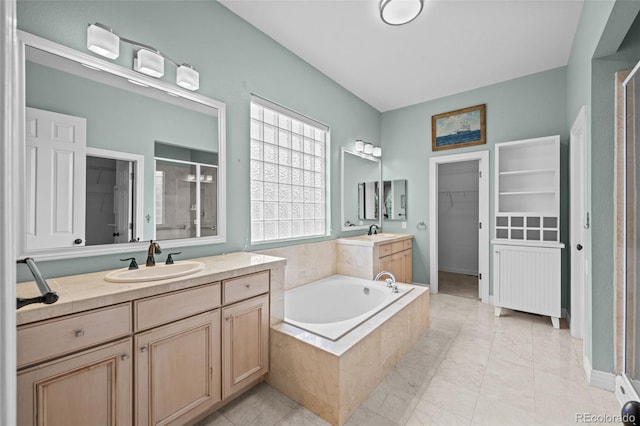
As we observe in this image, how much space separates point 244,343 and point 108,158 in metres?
1.41

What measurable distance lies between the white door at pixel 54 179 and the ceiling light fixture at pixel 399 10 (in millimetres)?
2264

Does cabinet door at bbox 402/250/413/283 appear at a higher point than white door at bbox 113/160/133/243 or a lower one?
lower

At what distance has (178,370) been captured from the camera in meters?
1.48

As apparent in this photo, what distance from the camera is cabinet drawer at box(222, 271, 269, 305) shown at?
1694 millimetres

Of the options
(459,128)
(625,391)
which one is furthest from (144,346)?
(459,128)

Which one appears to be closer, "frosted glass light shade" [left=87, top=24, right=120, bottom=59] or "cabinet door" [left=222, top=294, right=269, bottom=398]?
"frosted glass light shade" [left=87, top=24, right=120, bottom=59]

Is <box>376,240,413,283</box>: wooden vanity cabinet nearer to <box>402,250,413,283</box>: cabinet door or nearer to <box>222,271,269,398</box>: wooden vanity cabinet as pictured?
<box>402,250,413,283</box>: cabinet door

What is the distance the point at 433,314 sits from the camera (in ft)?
10.9

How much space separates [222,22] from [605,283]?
137 inches

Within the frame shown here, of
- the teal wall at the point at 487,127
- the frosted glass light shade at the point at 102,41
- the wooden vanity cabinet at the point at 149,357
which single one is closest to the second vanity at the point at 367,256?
the teal wall at the point at 487,127

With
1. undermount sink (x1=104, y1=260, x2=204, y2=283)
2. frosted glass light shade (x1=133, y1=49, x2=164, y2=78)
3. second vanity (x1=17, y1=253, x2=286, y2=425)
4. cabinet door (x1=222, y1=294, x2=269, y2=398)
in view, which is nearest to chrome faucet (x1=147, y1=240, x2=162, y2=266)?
undermount sink (x1=104, y1=260, x2=204, y2=283)

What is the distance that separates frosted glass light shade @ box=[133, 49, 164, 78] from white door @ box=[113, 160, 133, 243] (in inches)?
23.8

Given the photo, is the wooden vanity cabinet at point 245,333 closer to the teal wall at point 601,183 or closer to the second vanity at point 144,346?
the second vanity at point 144,346

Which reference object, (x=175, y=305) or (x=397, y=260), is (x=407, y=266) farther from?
(x=175, y=305)
